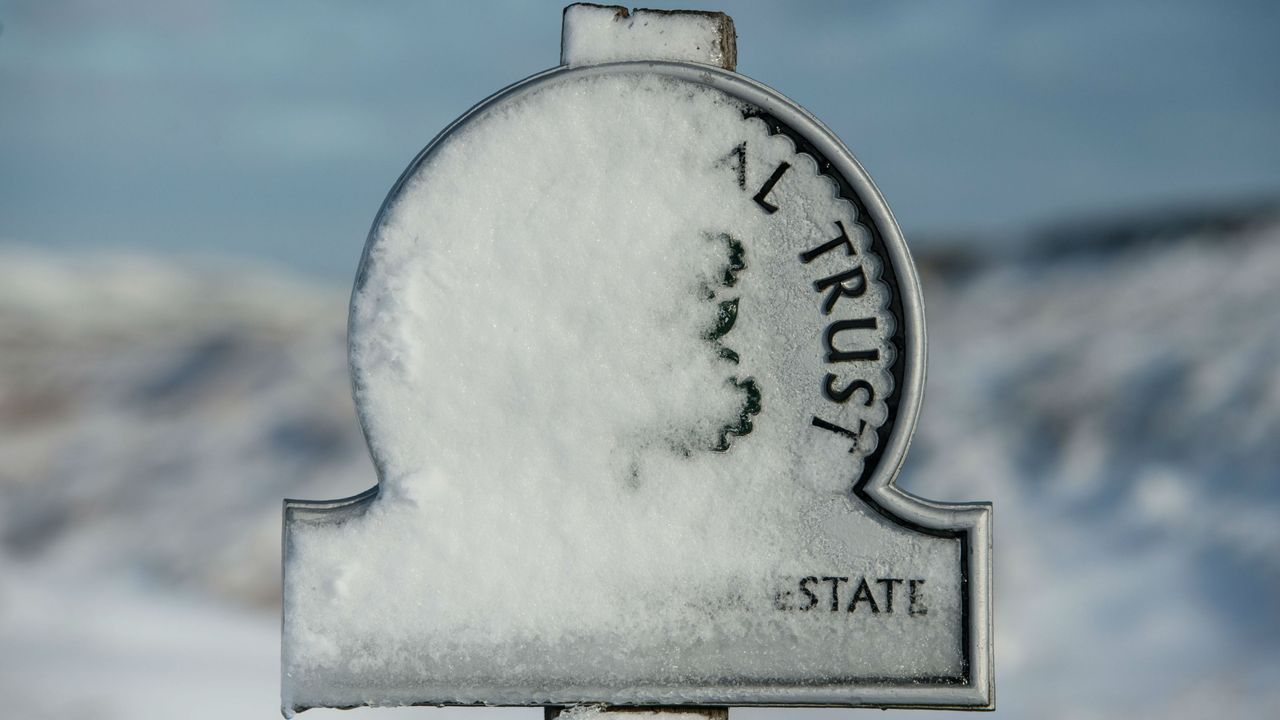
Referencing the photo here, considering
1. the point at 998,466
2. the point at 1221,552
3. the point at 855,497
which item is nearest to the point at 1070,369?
the point at 998,466

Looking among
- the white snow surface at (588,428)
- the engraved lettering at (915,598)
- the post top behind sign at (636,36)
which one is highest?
the post top behind sign at (636,36)

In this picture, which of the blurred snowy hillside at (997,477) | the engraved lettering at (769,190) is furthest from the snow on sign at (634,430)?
the blurred snowy hillside at (997,477)

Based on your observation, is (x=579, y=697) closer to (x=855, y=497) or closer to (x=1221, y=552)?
(x=855, y=497)

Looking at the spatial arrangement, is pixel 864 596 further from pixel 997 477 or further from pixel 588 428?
pixel 997 477

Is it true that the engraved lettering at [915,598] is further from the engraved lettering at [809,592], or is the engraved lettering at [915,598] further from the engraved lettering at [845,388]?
the engraved lettering at [845,388]

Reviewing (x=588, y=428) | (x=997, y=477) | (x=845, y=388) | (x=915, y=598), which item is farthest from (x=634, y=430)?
(x=997, y=477)
